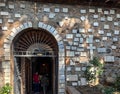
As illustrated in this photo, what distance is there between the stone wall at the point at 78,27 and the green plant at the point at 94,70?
0.23 meters

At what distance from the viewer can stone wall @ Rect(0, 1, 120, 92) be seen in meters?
10.1

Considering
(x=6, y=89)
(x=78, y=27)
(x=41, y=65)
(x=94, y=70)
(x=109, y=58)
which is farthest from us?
(x=41, y=65)

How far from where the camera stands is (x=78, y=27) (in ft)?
34.9

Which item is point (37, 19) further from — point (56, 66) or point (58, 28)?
point (56, 66)

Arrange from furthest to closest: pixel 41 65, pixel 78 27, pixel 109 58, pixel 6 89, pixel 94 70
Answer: pixel 41 65, pixel 109 58, pixel 78 27, pixel 94 70, pixel 6 89

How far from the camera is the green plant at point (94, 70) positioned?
10.3m

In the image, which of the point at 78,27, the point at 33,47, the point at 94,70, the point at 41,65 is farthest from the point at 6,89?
the point at 41,65

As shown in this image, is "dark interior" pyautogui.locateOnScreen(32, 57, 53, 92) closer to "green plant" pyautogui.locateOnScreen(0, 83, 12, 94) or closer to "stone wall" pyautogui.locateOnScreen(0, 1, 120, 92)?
"stone wall" pyautogui.locateOnScreen(0, 1, 120, 92)

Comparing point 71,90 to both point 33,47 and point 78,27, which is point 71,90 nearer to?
point 33,47

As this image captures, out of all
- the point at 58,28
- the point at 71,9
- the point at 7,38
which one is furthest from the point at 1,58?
the point at 71,9

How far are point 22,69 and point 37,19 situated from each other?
2.46m

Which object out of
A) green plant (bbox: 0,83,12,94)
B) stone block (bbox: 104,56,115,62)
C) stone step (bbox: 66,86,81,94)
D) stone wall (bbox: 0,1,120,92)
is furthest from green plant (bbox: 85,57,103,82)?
green plant (bbox: 0,83,12,94)

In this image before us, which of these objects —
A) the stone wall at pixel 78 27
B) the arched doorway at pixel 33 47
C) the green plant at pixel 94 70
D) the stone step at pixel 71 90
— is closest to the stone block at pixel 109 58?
the stone wall at pixel 78 27

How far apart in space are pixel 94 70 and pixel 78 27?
1743mm
